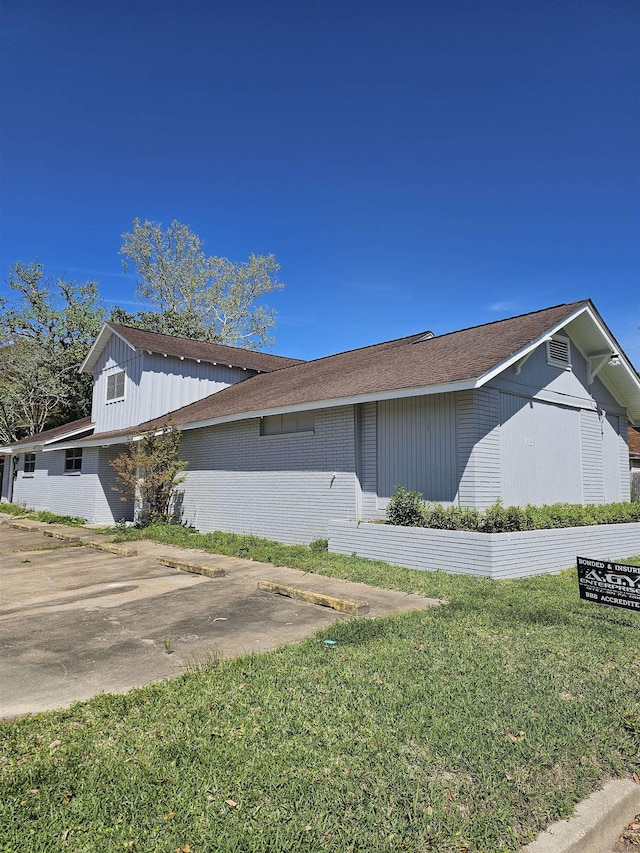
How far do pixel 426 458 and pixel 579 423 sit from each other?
5257 millimetres

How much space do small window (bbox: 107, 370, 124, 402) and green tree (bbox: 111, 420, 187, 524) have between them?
437cm

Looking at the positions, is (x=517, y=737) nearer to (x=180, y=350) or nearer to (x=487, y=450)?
(x=487, y=450)

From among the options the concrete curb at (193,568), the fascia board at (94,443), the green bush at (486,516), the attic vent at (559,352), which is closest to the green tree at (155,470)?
the fascia board at (94,443)

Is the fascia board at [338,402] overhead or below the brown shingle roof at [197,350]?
below

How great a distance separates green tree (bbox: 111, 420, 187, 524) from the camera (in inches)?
620

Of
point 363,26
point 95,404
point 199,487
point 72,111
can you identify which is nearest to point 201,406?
point 199,487

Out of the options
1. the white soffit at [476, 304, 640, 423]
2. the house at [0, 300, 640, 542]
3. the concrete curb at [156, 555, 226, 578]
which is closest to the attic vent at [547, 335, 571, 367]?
the house at [0, 300, 640, 542]

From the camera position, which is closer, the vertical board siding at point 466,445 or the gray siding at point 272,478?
the vertical board siding at point 466,445

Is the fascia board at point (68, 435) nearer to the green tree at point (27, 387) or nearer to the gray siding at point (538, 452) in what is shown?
the green tree at point (27, 387)

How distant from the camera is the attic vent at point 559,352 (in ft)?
41.0

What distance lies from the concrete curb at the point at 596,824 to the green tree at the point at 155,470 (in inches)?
560

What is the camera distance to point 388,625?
5.77m

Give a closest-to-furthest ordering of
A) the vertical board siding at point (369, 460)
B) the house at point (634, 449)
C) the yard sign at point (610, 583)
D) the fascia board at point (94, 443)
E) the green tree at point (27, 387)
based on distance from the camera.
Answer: the yard sign at point (610, 583)
the vertical board siding at point (369, 460)
the fascia board at point (94, 443)
the house at point (634, 449)
the green tree at point (27, 387)

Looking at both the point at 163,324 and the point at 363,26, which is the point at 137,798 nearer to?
the point at 363,26
